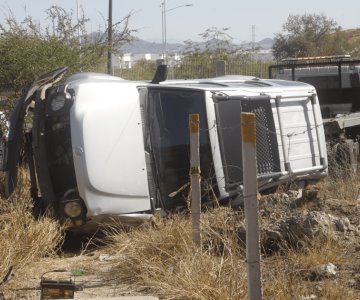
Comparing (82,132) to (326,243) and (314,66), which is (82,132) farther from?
(314,66)

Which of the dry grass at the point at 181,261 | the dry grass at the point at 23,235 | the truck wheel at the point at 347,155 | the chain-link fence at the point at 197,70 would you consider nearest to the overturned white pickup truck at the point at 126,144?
the dry grass at the point at 23,235

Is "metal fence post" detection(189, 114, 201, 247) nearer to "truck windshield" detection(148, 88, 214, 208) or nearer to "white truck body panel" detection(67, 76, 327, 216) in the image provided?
"white truck body panel" detection(67, 76, 327, 216)

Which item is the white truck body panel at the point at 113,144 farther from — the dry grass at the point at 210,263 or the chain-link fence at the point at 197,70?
the chain-link fence at the point at 197,70

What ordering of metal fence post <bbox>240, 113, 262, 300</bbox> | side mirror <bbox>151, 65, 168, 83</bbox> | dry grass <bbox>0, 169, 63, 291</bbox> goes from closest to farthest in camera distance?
metal fence post <bbox>240, 113, 262, 300</bbox>
dry grass <bbox>0, 169, 63, 291</bbox>
side mirror <bbox>151, 65, 168, 83</bbox>

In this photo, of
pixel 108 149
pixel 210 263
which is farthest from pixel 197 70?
pixel 210 263

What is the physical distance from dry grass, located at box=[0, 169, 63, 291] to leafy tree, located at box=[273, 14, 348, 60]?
40936mm

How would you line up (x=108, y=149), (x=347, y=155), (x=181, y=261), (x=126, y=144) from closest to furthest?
(x=181, y=261), (x=108, y=149), (x=126, y=144), (x=347, y=155)

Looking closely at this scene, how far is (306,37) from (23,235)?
1722 inches

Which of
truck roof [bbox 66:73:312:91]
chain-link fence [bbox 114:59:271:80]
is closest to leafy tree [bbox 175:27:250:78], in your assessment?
chain-link fence [bbox 114:59:271:80]

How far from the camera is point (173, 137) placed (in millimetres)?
9148

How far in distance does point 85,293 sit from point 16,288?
58 centimetres

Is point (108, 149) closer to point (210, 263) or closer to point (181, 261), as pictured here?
point (181, 261)

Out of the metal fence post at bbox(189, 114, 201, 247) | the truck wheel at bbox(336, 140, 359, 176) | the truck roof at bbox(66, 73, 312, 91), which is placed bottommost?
the truck wheel at bbox(336, 140, 359, 176)

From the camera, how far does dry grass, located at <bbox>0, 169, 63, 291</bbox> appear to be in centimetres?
749
